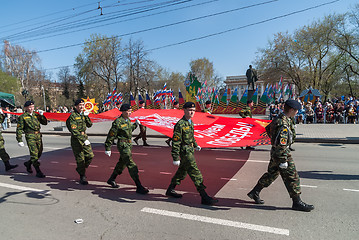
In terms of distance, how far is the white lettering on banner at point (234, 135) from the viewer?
6.63m

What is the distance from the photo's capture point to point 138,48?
42.3m

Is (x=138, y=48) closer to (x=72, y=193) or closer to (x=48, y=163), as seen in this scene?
(x=48, y=163)

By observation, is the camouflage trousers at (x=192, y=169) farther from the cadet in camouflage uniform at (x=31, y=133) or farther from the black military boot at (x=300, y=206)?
the cadet in camouflage uniform at (x=31, y=133)

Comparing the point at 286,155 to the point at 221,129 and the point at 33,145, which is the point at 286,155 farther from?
the point at 33,145

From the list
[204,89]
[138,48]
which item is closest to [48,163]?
[204,89]

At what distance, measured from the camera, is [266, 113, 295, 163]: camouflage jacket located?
3803mm

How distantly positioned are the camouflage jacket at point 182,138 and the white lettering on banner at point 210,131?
264 centimetres

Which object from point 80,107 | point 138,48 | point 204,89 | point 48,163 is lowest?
point 48,163

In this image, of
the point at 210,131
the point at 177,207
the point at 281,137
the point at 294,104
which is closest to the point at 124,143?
the point at 177,207

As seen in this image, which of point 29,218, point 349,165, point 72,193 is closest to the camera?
point 29,218

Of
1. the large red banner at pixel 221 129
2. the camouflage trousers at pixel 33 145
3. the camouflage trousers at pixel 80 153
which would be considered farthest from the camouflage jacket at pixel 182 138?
the camouflage trousers at pixel 33 145

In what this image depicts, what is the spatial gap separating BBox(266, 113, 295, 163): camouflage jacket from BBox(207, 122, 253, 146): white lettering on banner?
8.39 ft

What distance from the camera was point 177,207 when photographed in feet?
13.4

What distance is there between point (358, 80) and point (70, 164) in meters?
42.2
